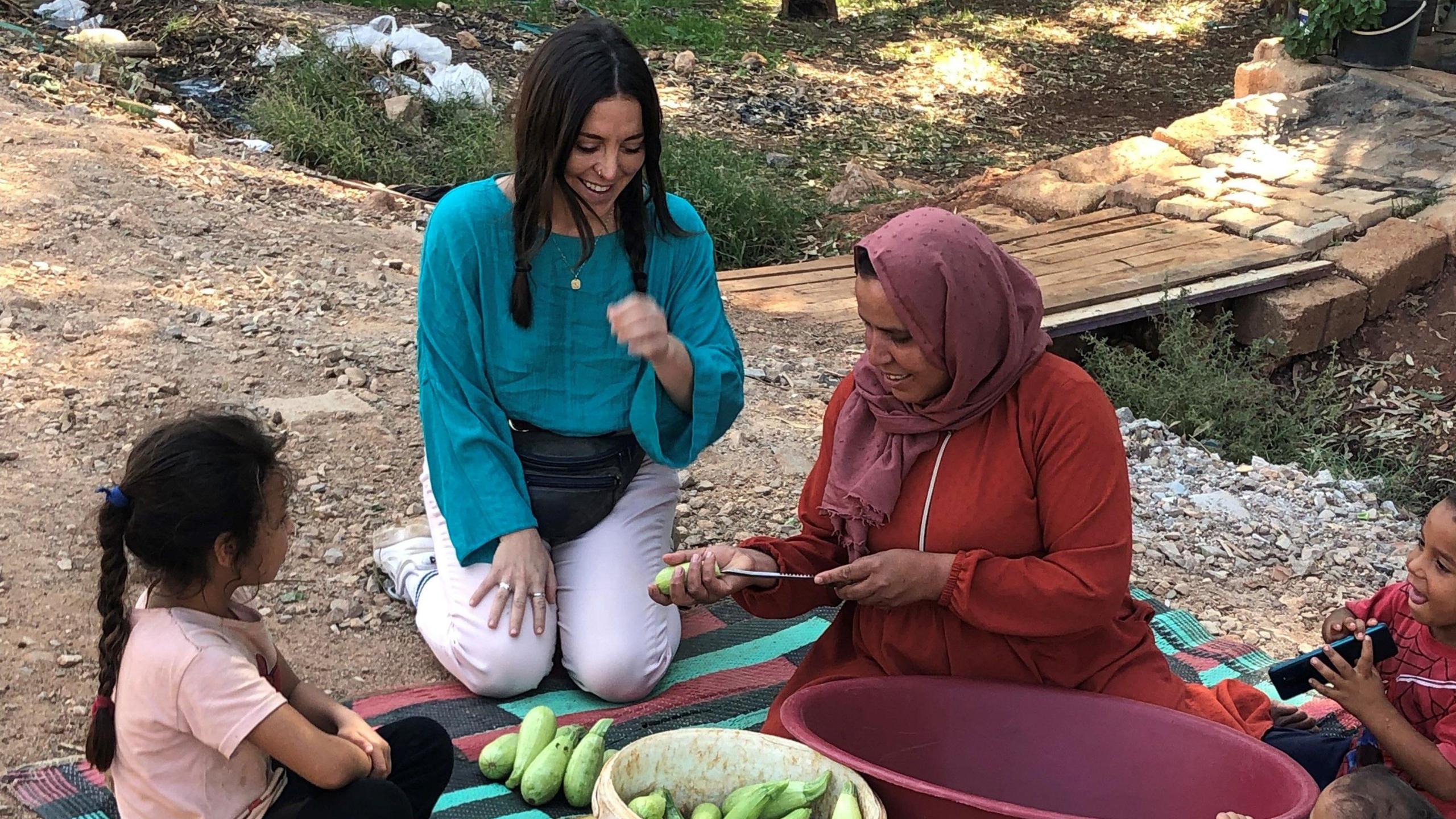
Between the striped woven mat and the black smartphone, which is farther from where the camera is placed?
the striped woven mat

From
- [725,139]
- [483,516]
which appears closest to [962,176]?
[725,139]

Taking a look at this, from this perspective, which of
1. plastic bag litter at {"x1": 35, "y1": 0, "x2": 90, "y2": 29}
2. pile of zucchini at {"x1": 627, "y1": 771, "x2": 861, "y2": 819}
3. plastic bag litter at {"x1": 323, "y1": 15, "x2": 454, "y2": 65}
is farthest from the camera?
plastic bag litter at {"x1": 35, "y1": 0, "x2": 90, "y2": 29}

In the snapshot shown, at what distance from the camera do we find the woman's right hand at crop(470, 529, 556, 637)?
3.06m

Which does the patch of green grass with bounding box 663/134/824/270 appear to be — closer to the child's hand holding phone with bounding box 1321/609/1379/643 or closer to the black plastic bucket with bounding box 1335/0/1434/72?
the black plastic bucket with bounding box 1335/0/1434/72

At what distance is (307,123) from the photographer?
24.1ft

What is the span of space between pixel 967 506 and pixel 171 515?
1339mm

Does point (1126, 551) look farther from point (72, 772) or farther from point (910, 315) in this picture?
point (72, 772)

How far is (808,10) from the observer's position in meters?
13.2

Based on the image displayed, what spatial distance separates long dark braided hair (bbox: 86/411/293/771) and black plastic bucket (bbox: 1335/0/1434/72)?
26.3 ft

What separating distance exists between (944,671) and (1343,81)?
708 cm

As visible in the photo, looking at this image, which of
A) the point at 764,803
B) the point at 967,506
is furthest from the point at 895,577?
the point at 764,803

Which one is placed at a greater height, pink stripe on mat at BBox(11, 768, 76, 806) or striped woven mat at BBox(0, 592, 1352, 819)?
pink stripe on mat at BBox(11, 768, 76, 806)

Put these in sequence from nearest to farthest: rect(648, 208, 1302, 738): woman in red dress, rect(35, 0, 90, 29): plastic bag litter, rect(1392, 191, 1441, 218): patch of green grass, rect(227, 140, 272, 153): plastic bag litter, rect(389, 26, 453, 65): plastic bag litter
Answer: rect(648, 208, 1302, 738): woman in red dress < rect(1392, 191, 1441, 218): patch of green grass < rect(227, 140, 272, 153): plastic bag litter < rect(389, 26, 453, 65): plastic bag litter < rect(35, 0, 90, 29): plastic bag litter

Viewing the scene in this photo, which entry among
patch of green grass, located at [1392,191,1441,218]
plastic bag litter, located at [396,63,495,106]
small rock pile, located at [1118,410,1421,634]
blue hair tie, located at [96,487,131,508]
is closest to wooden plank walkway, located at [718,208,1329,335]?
patch of green grass, located at [1392,191,1441,218]
